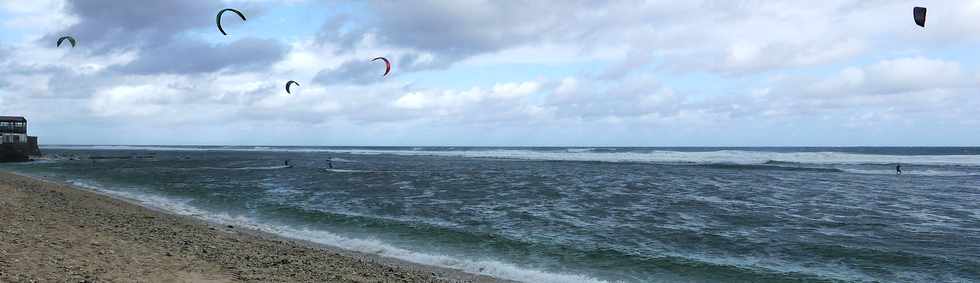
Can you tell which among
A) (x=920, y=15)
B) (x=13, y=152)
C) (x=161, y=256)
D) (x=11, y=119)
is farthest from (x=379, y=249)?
(x=11, y=119)

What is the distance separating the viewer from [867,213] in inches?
800

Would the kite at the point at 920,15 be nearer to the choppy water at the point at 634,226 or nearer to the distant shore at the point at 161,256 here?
the choppy water at the point at 634,226

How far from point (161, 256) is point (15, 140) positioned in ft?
236

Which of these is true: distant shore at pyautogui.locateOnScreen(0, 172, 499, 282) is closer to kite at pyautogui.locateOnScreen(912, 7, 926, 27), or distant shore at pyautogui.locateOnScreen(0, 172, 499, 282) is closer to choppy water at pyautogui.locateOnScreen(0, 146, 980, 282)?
choppy water at pyautogui.locateOnScreen(0, 146, 980, 282)

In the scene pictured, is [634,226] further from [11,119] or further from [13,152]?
[11,119]

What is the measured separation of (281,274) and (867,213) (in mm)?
19912

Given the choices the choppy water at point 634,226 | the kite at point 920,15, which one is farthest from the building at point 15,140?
the kite at point 920,15

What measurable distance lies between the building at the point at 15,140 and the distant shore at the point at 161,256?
57.9 meters

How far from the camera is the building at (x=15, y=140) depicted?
59.8 m

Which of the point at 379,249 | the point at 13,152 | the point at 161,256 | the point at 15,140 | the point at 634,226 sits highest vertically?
the point at 15,140

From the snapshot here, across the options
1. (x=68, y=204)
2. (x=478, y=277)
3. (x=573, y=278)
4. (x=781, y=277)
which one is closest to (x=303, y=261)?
→ (x=478, y=277)

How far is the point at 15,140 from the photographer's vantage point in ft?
212

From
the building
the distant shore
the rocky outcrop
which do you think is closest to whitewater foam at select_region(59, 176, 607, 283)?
the distant shore

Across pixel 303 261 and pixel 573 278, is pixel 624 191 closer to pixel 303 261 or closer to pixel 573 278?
pixel 573 278
